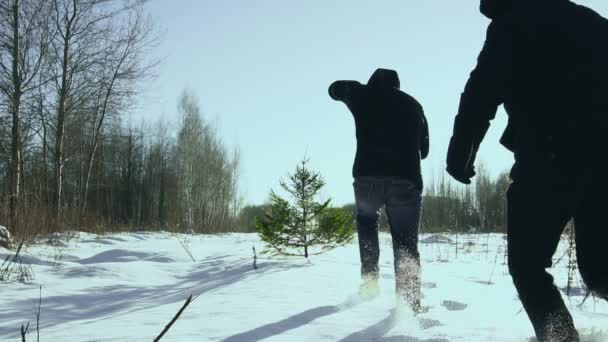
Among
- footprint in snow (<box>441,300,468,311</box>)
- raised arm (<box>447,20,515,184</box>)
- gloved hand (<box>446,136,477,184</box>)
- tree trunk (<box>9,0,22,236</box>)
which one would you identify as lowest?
footprint in snow (<box>441,300,468,311</box>)

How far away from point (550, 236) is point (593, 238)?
14 centimetres

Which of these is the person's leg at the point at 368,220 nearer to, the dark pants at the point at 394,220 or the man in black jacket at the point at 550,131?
the dark pants at the point at 394,220

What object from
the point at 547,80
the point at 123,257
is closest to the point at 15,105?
the point at 123,257

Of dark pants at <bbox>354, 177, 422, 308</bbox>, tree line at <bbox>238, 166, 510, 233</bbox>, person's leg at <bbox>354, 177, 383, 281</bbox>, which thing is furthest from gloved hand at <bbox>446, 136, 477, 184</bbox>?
tree line at <bbox>238, 166, 510, 233</bbox>

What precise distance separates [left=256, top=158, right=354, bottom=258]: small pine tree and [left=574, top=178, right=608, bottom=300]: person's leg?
463 centimetres

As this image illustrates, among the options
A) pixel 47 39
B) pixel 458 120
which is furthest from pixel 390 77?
pixel 47 39

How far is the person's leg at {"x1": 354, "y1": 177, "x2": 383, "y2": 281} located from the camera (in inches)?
137

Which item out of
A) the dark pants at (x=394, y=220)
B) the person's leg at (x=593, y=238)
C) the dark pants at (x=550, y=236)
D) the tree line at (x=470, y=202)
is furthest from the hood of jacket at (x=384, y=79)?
the tree line at (x=470, y=202)

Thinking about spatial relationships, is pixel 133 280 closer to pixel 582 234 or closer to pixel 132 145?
pixel 582 234

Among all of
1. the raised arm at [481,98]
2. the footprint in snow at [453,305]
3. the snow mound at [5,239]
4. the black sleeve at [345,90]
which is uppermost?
the black sleeve at [345,90]

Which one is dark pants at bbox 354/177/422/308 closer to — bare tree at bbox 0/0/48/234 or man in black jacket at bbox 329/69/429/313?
man in black jacket at bbox 329/69/429/313

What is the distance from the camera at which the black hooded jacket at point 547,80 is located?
1.60 metres

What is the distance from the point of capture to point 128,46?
1744cm

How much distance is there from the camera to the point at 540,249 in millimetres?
1679
